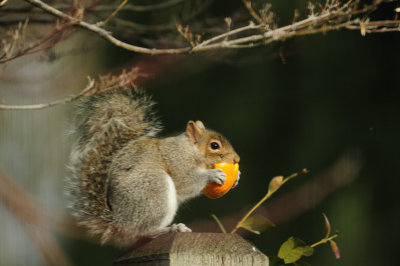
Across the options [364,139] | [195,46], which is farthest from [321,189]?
[195,46]

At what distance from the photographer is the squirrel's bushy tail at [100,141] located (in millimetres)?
2016

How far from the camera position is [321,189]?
373 cm

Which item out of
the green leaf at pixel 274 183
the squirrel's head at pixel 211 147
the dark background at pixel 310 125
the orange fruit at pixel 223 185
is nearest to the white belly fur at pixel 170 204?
the orange fruit at pixel 223 185

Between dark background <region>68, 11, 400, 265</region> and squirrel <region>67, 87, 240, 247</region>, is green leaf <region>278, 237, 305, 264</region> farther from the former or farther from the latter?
dark background <region>68, 11, 400, 265</region>

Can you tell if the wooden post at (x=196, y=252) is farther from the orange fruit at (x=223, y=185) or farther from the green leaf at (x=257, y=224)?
the orange fruit at (x=223, y=185)

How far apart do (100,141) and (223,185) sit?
1.53 ft

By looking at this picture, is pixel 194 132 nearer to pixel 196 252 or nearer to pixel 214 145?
pixel 214 145

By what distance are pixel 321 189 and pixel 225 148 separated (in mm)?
1487

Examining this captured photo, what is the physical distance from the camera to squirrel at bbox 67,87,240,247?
2.01 metres

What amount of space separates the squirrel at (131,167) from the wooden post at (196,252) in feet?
1.32

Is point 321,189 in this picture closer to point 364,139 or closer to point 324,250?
point 324,250

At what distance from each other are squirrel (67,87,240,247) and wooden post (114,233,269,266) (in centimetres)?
40

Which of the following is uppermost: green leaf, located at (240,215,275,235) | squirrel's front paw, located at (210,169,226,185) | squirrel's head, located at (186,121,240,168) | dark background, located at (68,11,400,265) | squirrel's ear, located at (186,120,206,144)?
dark background, located at (68,11,400,265)

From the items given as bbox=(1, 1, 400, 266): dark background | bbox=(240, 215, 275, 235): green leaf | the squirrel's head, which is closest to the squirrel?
the squirrel's head
